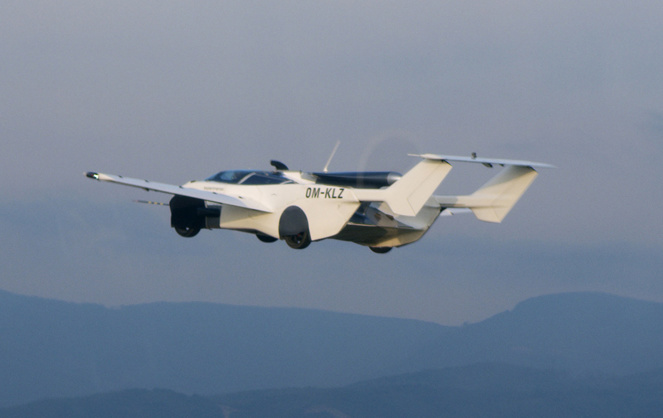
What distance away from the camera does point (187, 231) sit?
43.3m

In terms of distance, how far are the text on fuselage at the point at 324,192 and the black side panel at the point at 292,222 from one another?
32.6 inches

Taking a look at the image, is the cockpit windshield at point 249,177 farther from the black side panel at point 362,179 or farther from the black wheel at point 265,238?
the black wheel at point 265,238

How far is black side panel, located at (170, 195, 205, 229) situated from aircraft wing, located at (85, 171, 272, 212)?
1.46 metres

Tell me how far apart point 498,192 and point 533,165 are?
2.14m

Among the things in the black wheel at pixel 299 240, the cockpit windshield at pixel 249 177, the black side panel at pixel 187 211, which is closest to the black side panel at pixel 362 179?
the cockpit windshield at pixel 249 177

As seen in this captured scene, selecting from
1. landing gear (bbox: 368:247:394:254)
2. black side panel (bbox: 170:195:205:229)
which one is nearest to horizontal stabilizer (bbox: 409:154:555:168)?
landing gear (bbox: 368:247:394:254)

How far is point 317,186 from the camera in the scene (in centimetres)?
3878

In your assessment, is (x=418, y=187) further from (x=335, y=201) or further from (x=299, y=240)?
(x=299, y=240)

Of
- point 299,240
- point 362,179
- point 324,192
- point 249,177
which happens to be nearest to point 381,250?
point 362,179

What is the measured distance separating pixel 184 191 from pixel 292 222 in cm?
522

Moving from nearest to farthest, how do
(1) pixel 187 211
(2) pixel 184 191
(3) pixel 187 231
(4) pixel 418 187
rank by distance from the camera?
(4) pixel 418 187 → (2) pixel 184 191 → (1) pixel 187 211 → (3) pixel 187 231

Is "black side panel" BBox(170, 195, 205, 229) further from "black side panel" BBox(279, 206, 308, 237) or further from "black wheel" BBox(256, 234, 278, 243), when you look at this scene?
"black side panel" BBox(279, 206, 308, 237)

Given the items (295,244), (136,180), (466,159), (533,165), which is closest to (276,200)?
(295,244)

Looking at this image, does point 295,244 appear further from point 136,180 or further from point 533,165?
point 533,165
